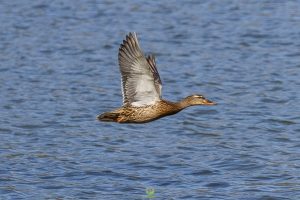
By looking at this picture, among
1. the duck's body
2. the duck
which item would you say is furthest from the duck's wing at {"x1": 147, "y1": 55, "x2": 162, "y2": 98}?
the duck's body

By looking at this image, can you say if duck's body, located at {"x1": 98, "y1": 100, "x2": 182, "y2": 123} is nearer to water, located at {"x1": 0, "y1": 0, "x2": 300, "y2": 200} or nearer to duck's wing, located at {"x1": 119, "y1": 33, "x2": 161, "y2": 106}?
duck's wing, located at {"x1": 119, "y1": 33, "x2": 161, "y2": 106}

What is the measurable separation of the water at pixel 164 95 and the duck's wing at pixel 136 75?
104 cm

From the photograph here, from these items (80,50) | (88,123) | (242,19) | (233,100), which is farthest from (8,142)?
(242,19)

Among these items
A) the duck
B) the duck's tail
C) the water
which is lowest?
the water

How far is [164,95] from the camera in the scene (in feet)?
51.4

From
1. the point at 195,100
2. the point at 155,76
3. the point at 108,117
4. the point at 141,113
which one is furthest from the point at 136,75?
the point at 195,100

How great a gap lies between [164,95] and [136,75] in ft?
17.6

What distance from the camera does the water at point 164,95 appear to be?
1166 cm

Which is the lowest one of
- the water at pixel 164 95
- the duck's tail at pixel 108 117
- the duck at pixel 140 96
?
the water at pixel 164 95

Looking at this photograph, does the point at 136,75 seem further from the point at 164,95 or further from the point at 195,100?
the point at 164,95

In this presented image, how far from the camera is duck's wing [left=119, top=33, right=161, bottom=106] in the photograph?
1014 centimetres

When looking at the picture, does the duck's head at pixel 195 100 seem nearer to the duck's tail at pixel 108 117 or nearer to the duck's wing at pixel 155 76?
the duck's wing at pixel 155 76

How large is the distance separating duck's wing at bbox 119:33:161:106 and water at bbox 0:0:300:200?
1036mm

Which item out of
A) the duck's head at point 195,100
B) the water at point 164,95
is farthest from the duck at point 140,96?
the water at point 164,95
